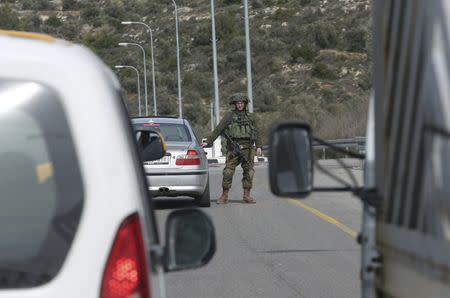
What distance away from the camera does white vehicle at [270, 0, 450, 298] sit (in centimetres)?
344

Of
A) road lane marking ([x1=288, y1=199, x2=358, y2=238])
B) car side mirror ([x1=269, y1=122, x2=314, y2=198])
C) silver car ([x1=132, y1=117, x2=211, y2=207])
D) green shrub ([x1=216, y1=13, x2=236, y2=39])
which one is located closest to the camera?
car side mirror ([x1=269, y1=122, x2=314, y2=198])

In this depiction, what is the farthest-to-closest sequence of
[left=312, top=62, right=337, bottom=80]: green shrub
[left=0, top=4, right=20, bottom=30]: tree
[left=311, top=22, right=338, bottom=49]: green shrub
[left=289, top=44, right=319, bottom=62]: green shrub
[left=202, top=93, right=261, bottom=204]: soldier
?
[left=0, top=4, right=20, bottom=30]: tree < [left=311, top=22, right=338, bottom=49]: green shrub < [left=289, top=44, right=319, bottom=62]: green shrub < [left=312, top=62, right=337, bottom=80]: green shrub < [left=202, top=93, right=261, bottom=204]: soldier

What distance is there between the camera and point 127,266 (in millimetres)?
3834

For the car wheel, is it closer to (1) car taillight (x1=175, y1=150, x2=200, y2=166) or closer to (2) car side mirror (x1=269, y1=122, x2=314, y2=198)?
(1) car taillight (x1=175, y1=150, x2=200, y2=166)

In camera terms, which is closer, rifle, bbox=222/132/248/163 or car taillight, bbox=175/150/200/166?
car taillight, bbox=175/150/200/166

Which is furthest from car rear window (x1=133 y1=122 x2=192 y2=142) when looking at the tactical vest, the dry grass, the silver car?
the dry grass

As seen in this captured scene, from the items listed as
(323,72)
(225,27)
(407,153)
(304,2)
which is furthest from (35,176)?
(304,2)

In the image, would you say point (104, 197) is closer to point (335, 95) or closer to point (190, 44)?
point (335, 95)

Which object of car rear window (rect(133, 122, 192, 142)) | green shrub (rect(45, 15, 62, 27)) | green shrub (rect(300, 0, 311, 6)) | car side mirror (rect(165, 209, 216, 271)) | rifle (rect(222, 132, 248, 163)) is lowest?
rifle (rect(222, 132, 248, 163))

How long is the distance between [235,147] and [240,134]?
0.34 m

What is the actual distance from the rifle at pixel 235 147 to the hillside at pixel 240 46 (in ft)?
131

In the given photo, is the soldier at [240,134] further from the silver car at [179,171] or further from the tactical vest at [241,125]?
the silver car at [179,171]

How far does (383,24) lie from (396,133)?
1.48 feet

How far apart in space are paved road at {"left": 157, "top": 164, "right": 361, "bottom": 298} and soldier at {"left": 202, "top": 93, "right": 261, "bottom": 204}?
0.55 metres
